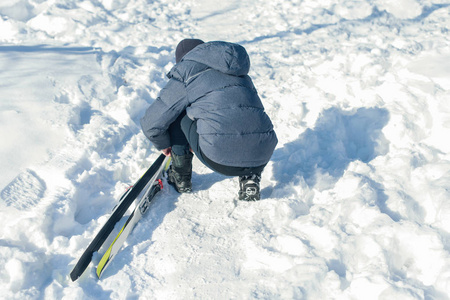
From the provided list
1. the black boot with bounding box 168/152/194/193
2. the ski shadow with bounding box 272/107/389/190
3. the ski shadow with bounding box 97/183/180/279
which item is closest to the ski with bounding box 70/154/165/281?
the ski shadow with bounding box 97/183/180/279

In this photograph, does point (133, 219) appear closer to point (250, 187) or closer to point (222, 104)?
point (250, 187)

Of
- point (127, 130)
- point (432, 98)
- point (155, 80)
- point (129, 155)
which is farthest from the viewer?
point (155, 80)

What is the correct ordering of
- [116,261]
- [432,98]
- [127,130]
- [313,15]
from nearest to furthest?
[116,261], [127,130], [432,98], [313,15]

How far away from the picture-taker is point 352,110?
3.88 metres

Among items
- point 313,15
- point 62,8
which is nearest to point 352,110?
point 313,15

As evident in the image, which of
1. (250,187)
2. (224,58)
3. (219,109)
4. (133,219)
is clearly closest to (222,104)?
(219,109)

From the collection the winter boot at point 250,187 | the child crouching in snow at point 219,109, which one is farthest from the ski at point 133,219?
the winter boot at point 250,187

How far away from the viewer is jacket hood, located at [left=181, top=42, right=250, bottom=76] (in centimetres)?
223

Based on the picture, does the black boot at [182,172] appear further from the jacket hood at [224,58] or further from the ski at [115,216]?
the jacket hood at [224,58]

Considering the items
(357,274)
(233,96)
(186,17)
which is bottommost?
(186,17)

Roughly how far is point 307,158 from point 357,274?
4.75 ft

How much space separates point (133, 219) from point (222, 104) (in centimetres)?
96

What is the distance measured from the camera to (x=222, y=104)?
87.4 inches

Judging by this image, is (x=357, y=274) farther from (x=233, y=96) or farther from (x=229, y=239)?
(x=233, y=96)
